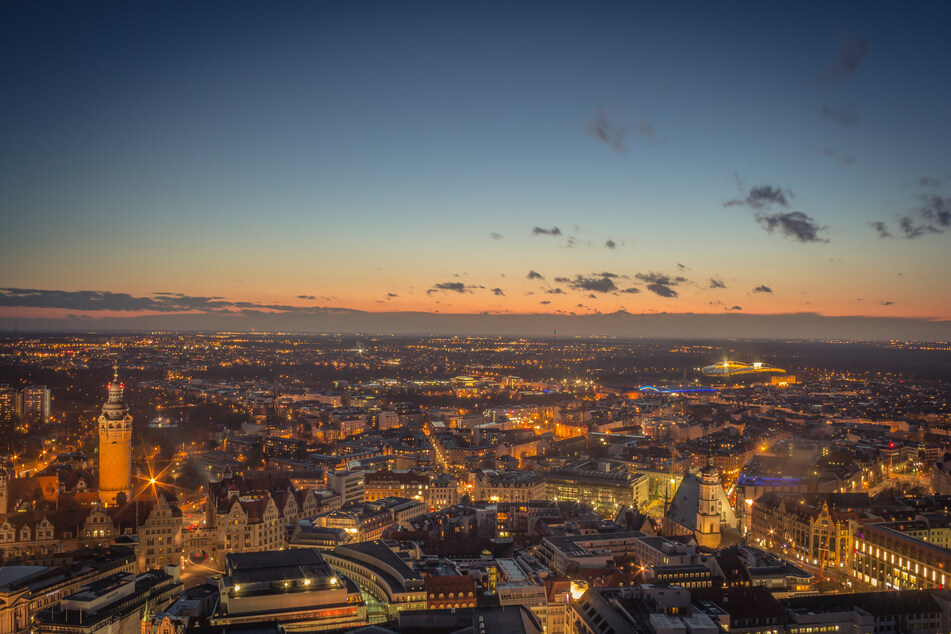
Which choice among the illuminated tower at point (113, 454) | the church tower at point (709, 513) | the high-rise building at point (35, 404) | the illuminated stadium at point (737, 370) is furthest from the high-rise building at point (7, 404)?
the illuminated stadium at point (737, 370)

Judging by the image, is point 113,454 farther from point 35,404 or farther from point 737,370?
point 737,370

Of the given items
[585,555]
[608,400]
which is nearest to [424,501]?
[585,555]

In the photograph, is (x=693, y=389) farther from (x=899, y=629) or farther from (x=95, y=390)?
(x=899, y=629)

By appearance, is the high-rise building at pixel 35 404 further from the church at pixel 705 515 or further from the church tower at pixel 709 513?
the church tower at pixel 709 513

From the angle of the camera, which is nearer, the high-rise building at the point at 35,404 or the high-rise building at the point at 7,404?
the high-rise building at the point at 7,404

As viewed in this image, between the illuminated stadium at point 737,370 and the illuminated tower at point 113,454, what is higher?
the illuminated tower at point 113,454

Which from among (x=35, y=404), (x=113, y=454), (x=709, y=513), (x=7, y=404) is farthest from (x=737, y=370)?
(x=113, y=454)

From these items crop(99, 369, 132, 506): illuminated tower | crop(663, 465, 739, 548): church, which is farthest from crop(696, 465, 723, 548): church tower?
crop(99, 369, 132, 506): illuminated tower
